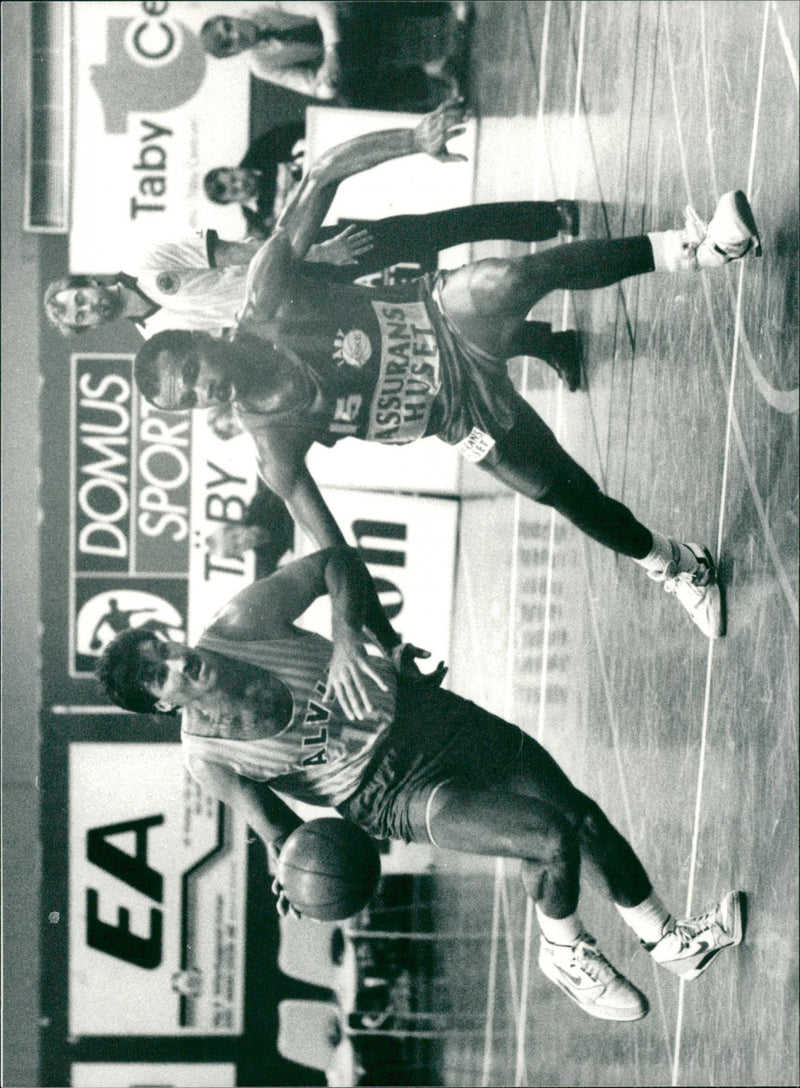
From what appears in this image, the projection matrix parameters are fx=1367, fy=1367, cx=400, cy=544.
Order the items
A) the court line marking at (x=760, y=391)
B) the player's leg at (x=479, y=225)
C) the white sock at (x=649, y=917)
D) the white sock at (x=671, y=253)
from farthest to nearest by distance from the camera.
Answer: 1. the player's leg at (x=479, y=225)
2. the white sock at (x=649, y=917)
3. the white sock at (x=671, y=253)
4. the court line marking at (x=760, y=391)

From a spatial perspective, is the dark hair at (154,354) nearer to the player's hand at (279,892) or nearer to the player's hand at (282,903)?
the player's hand at (279,892)

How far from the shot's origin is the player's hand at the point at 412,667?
3799 millimetres

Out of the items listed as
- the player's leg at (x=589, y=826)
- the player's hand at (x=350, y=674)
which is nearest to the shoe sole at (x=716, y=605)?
the player's leg at (x=589, y=826)

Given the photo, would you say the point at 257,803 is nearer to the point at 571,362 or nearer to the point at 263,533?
the point at 263,533

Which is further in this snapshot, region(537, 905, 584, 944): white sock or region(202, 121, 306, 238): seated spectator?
region(202, 121, 306, 238): seated spectator

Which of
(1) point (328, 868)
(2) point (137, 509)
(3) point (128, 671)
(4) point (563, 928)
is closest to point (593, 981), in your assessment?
(4) point (563, 928)

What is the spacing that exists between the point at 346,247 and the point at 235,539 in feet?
2.95

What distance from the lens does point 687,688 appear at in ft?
12.3

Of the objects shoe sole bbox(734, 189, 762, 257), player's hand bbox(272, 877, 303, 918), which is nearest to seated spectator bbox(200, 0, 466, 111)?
shoe sole bbox(734, 189, 762, 257)

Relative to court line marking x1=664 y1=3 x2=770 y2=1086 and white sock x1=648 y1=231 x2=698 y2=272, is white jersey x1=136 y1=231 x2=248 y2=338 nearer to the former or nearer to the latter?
white sock x1=648 y1=231 x2=698 y2=272

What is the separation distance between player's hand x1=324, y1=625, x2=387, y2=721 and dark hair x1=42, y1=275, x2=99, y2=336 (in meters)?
1.26

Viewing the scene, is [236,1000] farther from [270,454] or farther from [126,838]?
[270,454]

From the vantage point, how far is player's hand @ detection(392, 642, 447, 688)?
3.80 metres

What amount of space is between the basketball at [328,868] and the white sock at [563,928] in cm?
50
